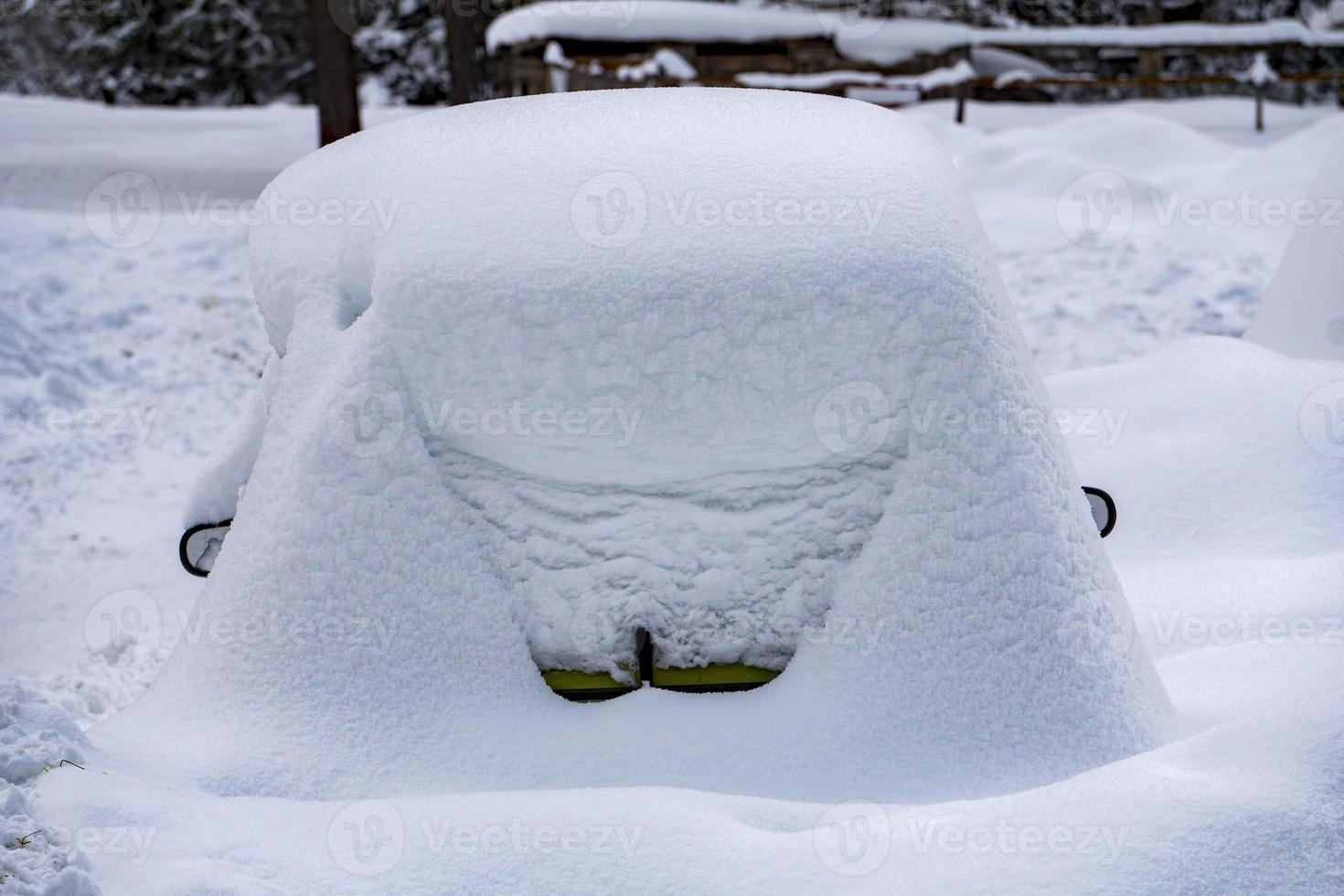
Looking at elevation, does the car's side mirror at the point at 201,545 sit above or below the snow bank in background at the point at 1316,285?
above

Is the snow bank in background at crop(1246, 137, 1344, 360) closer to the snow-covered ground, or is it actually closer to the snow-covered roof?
the snow-covered ground

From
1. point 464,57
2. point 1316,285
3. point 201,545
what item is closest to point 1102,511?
point 201,545

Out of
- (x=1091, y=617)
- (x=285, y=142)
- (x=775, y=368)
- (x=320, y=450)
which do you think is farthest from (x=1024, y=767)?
(x=285, y=142)

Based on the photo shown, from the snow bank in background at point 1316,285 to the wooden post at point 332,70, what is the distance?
826 cm

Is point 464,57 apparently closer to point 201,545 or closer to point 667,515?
point 201,545

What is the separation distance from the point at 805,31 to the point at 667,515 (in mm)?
16002

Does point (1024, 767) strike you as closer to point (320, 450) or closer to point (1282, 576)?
point (320, 450)

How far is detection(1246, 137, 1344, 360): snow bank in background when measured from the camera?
4.54 m

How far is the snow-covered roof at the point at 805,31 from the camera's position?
613 inches

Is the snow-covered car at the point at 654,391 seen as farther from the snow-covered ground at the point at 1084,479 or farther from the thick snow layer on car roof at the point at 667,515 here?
the snow-covered ground at the point at 1084,479

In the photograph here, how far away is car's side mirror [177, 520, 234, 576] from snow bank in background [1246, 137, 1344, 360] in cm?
425

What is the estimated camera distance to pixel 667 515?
1.95m

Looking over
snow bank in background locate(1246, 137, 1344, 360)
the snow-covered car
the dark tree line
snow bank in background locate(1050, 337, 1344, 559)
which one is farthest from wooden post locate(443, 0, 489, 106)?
the snow-covered car

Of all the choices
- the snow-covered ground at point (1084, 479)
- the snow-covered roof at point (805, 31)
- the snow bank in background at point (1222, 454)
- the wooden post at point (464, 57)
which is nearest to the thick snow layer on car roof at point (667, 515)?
the snow-covered ground at point (1084, 479)
